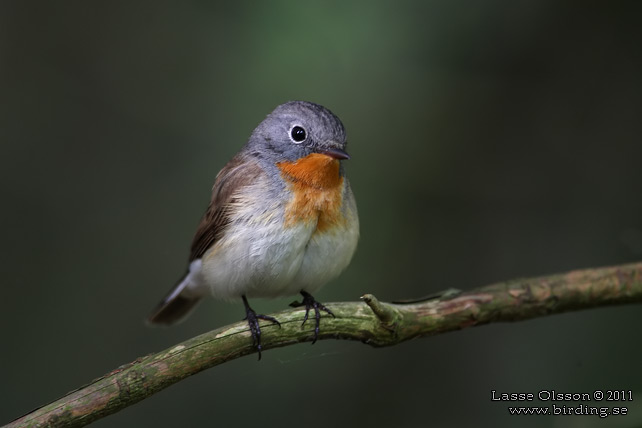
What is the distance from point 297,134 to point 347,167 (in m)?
1.71

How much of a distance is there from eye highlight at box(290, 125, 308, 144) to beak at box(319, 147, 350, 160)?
0.17 meters

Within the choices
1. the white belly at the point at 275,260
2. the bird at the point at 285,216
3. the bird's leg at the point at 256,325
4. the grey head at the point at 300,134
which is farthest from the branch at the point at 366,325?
the grey head at the point at 300,134

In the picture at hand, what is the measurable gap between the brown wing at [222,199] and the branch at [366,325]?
34.5 inches

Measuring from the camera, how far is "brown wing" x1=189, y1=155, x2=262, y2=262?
4414 millimetres

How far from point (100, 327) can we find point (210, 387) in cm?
112

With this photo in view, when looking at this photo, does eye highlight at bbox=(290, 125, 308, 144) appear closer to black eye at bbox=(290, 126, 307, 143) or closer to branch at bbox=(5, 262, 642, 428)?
black eye at bbox=(290, 126, 307, 143)

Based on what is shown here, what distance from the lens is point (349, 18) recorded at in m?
5.64

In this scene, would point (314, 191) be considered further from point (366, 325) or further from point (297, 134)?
point (366, 325)

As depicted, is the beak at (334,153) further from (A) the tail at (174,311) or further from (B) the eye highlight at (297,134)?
(A) the tail at (174,311)

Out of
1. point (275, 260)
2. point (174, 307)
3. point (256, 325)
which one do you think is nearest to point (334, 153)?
point (275, 260)

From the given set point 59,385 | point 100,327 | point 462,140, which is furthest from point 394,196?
point 59,385

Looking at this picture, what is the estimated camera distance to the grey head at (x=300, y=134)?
14.1 feet

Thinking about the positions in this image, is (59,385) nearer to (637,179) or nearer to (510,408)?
(510,408)

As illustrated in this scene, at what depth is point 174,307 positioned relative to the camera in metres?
5.24
